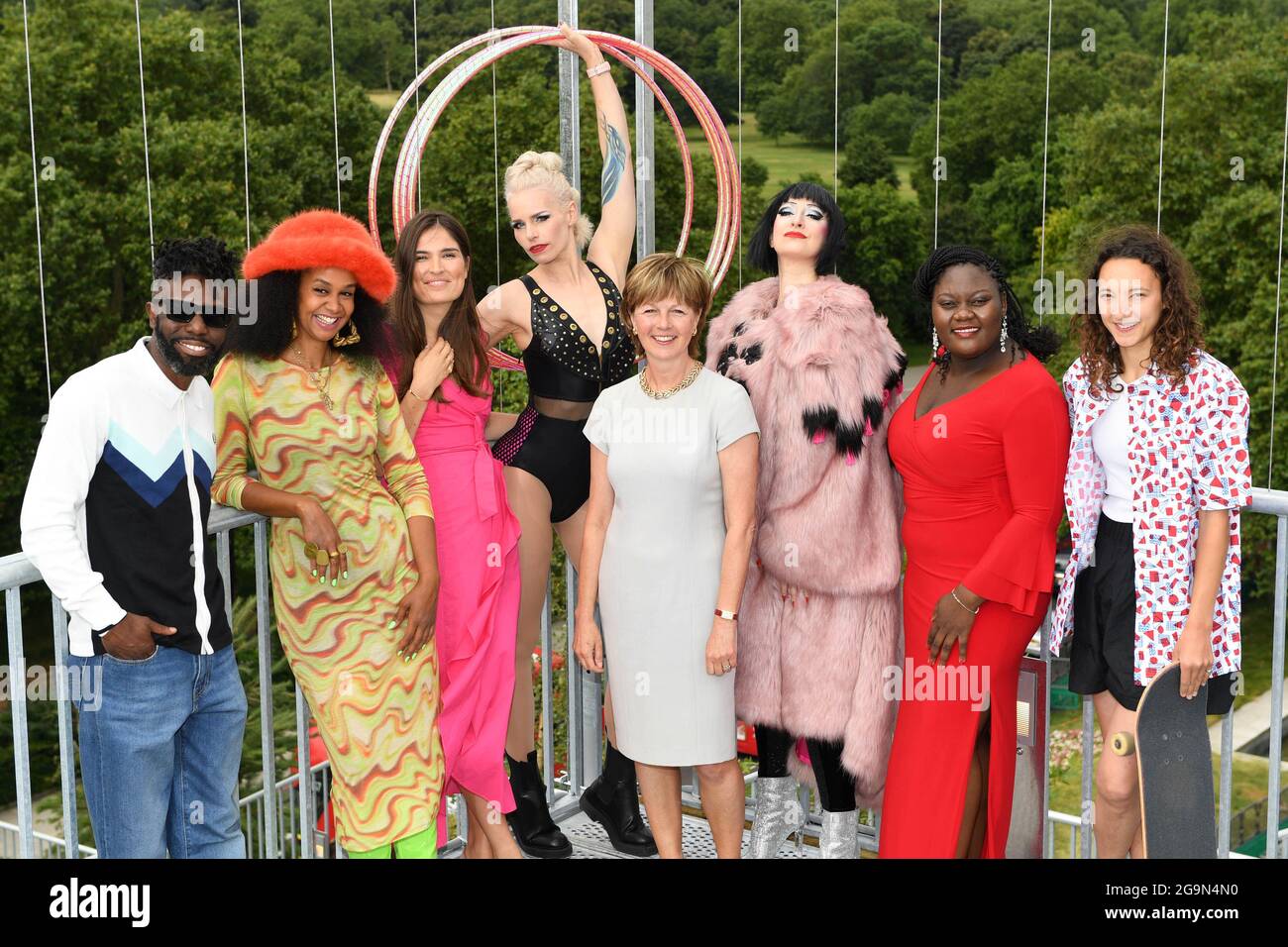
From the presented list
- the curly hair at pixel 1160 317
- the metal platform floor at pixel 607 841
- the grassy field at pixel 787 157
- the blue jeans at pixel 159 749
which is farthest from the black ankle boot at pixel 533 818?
the grassy field at pixel 787 157

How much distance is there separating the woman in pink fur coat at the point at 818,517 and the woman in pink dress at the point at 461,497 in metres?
0.64

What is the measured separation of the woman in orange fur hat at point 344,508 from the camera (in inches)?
136

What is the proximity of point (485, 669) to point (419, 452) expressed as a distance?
59cm

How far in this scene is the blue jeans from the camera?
316cm

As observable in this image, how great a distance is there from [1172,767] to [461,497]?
1820 millimetres

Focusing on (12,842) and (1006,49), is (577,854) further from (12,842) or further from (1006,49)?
(1006,49)

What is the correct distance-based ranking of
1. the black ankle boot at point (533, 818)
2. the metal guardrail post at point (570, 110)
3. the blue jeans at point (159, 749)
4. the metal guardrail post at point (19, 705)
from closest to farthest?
the metal guardrail post at point (19, 705) < the blue jeans at point (159, 749) < the black ankle boot at point (533, 818) < the metal guardrail post at point (570, 110)

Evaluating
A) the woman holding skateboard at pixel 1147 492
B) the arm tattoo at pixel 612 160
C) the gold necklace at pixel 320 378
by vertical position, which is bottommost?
the woman holding skateboard at pixel 1147 492

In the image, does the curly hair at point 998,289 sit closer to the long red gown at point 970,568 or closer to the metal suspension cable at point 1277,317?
the long red gown at point 970,568

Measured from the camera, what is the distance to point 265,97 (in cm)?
2197

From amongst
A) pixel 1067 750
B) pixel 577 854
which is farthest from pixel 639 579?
pixel 1067 750

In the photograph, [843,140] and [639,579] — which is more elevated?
[843,140]

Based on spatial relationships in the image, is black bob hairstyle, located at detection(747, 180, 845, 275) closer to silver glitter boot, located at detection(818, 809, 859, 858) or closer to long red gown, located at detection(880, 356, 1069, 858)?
long red gown, located at detection(880, 356, 1069, 858)
